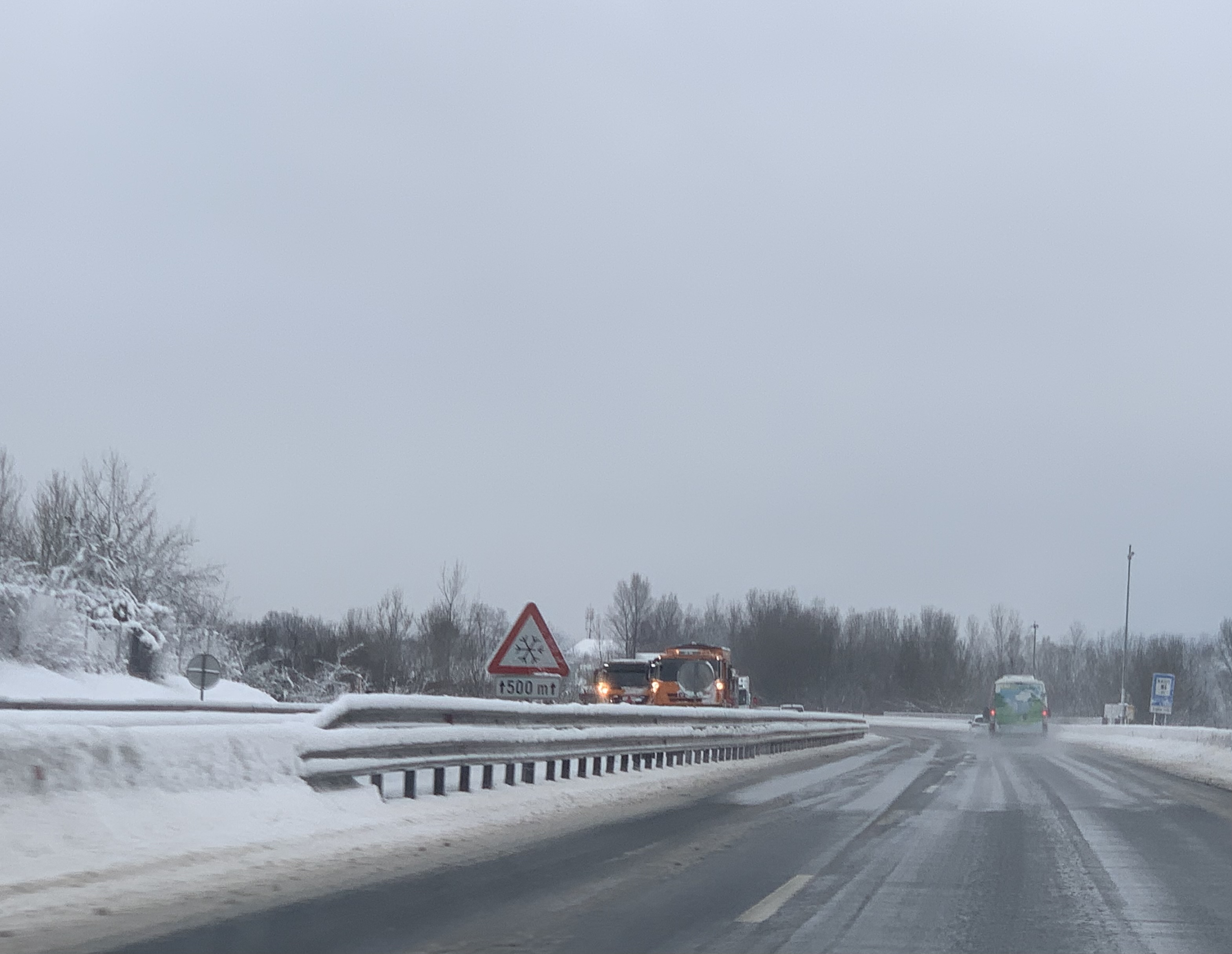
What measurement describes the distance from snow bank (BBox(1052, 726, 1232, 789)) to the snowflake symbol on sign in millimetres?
14798

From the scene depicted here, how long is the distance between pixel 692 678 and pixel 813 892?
102 ft

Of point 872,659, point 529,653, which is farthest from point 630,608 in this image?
point 529,653

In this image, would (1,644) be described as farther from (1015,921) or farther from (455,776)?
(1015,921)

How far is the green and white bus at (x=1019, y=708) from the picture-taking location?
225 ft

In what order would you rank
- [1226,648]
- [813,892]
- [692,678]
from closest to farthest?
[813,892] → [692,678] → [1226,648]

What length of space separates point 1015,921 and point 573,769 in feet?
45.8

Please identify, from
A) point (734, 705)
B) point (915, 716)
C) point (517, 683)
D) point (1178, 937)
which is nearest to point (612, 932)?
point (1178, 937)

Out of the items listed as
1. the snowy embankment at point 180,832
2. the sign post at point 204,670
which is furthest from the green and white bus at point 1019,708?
the snowy embankment at point 180,832

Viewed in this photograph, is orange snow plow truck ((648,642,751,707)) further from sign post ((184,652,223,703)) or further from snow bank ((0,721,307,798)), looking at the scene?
snow bank ((0,721,307,798))

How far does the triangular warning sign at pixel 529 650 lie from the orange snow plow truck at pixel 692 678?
2369cm

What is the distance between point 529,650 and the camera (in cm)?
1625

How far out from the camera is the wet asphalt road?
24.3ft

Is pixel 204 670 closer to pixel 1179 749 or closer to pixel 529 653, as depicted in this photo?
pixel 529 653

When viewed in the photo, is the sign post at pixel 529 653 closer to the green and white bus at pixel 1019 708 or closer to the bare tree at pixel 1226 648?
the green and white bus at pixel 1019 708
